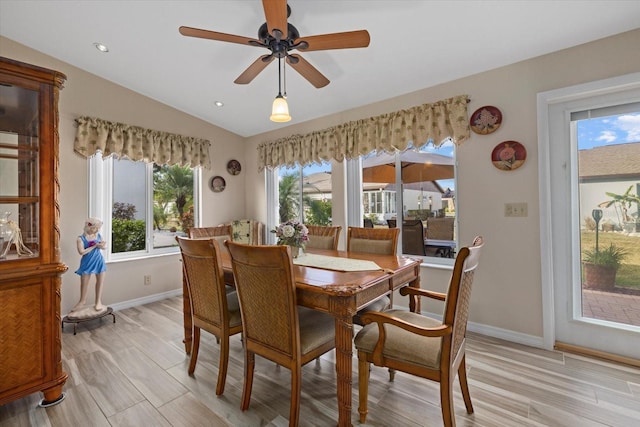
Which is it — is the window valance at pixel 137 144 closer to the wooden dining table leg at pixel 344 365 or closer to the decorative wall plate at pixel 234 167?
the decorative wall plate at pixel 234 167

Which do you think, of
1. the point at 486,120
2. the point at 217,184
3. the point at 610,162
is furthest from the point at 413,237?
the point at 217,184

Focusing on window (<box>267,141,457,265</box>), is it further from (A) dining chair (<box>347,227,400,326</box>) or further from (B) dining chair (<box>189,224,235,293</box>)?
(B) dining chair (<box>189,224,235,293</box>)

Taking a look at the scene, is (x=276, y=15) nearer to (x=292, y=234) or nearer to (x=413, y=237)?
(x=292, y=234)

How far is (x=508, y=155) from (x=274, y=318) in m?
2.44

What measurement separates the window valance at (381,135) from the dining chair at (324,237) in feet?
3.41

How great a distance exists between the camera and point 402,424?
1.65 m

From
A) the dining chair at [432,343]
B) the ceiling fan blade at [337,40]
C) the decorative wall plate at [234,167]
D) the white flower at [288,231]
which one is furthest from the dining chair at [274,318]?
the decorative wall plate at [234,167]

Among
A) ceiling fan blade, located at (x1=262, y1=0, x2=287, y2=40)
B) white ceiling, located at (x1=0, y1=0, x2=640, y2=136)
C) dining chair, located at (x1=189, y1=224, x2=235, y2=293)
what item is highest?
white ceiling, located at (x1=0, y1=0, x2=640, y2=136)

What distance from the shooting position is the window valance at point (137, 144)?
3.28 metres

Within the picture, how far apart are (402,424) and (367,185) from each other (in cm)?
256

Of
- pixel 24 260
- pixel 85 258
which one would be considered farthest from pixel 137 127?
pixel 24 260

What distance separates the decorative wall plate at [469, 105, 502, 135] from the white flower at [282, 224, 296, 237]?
196cm

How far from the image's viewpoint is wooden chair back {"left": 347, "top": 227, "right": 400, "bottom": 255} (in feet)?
8.61

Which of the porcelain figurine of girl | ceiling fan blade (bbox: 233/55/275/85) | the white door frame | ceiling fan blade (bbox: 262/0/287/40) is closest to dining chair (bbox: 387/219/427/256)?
the white door frame
